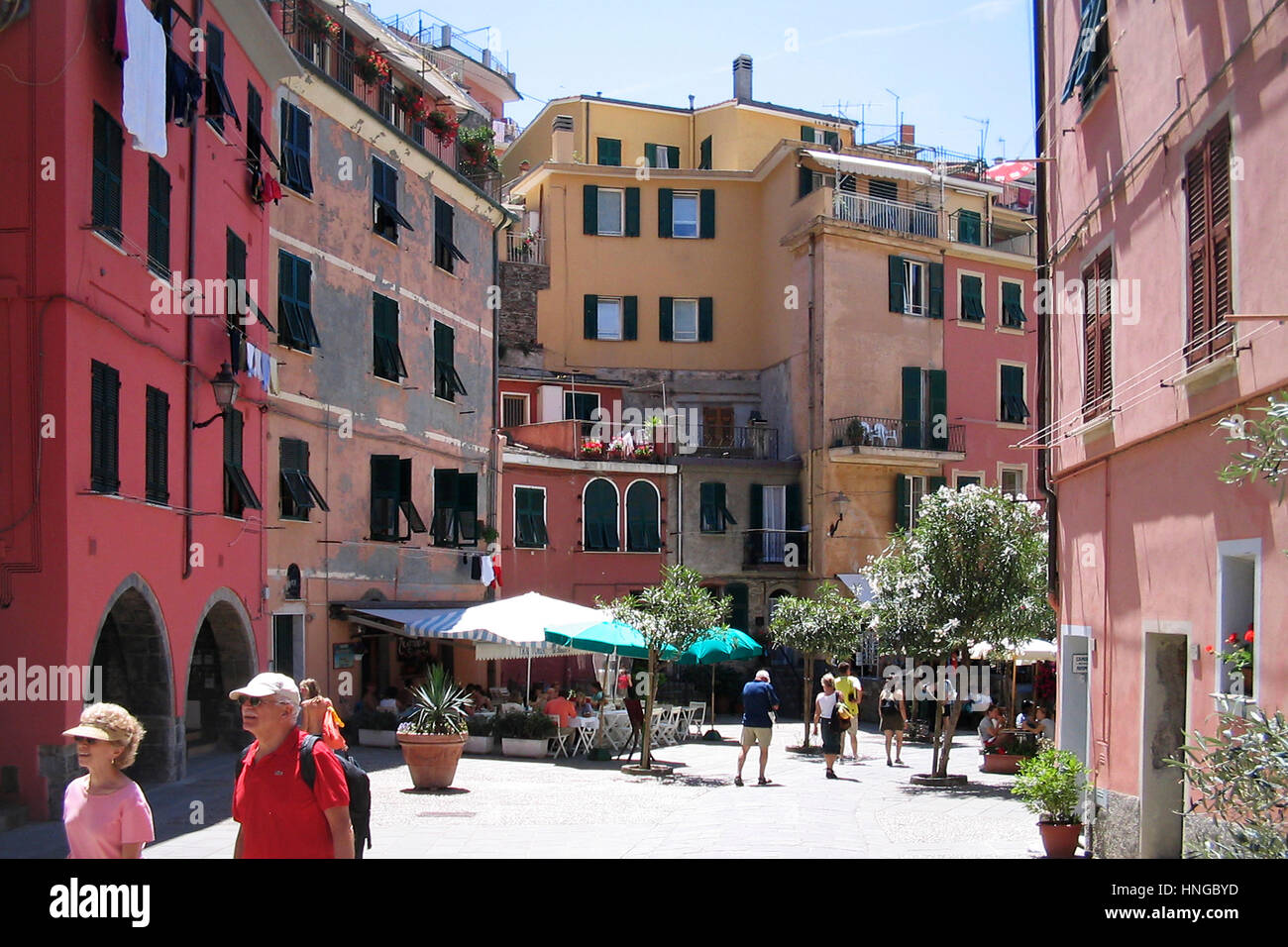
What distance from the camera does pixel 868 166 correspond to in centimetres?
4100

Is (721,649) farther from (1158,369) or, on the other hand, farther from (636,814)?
(1158,369)

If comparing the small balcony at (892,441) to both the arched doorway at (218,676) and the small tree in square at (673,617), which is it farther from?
the arched doorway at (218,676)

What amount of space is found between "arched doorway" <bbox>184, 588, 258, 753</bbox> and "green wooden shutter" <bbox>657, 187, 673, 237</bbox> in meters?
25.5

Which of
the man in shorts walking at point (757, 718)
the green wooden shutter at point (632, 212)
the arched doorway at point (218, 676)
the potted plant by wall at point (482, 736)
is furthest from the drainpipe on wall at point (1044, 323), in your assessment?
the green wooden shutter at point (632, 212)

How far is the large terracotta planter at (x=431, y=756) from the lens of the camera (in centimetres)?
1819

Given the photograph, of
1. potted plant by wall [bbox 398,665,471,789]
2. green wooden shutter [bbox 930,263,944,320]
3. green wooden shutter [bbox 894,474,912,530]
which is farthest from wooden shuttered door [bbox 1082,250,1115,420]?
green wooden shutter [bbox 930,263,944,320]

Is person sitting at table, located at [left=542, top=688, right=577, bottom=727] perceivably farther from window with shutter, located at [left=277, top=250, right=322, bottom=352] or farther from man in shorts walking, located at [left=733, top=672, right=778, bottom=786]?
window with shutter, located at [left=277, top=250, right=322, bottom=352]

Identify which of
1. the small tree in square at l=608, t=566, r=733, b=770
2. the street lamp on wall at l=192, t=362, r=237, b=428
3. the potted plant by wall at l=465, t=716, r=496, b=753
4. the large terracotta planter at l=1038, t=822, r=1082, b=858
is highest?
the street lamp on wall at l=192, t=362, r=237, b=428

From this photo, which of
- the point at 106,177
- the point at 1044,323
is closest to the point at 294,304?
the point at 106,177

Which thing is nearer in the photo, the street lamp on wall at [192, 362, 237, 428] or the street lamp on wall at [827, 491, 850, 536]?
the street lamp on wall at [192, 362, 237, 428]

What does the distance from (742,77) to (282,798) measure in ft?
150

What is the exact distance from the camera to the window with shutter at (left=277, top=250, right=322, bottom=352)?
23.7 m

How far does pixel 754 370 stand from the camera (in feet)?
145
